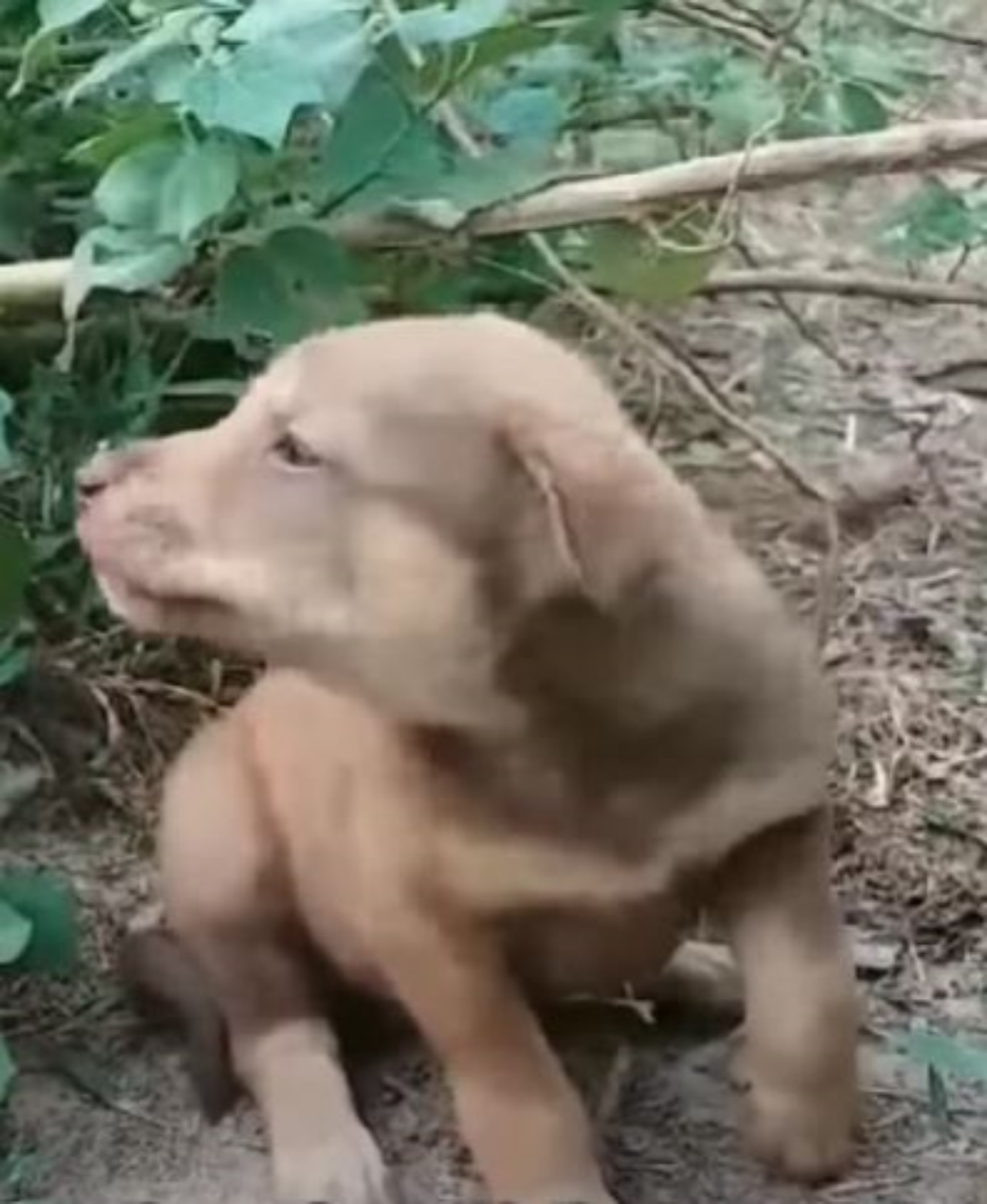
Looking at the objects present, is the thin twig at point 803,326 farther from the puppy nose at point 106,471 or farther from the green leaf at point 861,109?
the puppy nose at point 106,471

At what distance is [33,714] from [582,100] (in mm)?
713

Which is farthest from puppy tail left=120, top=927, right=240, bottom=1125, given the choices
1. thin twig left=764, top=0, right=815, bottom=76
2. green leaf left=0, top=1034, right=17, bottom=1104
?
thin twig left=764, top=0, right=815, bottom=76

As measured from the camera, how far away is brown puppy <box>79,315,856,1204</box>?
198 cm

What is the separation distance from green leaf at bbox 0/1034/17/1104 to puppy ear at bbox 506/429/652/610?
0.53m

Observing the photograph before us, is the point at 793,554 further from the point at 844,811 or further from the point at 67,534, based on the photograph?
the point at 67,534

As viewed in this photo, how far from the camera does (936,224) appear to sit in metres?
2.89

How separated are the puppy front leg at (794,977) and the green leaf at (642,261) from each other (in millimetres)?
574

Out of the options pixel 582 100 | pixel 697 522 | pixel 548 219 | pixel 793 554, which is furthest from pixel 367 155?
pixel 793 554

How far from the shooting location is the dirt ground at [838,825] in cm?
231

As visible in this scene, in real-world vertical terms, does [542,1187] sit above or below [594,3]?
below

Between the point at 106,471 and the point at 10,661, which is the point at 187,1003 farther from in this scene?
the point at 106,471

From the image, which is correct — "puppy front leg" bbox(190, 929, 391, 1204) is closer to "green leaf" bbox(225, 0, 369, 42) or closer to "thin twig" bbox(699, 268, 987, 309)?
"green leaf" bbox(225, 0, 369, 42)

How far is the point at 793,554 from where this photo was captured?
117 inches

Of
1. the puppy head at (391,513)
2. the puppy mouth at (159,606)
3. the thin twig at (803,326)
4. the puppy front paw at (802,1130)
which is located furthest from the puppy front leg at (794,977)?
the thin twig at (803,326)
